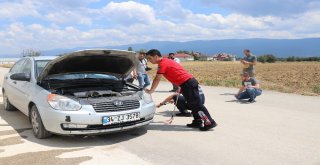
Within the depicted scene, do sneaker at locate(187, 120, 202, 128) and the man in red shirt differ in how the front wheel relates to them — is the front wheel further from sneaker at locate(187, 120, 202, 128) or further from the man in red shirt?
sneaker at locate(187, 120, 202, 128)

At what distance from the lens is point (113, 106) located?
621 centimetres

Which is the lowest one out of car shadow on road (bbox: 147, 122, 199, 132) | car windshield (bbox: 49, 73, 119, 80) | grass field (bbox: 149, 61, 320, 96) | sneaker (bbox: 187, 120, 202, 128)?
grass field (bbox: 149, 61, 320, 96)

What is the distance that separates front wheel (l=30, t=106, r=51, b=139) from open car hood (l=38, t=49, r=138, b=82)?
64 cm

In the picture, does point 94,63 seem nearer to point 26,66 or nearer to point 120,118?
point 120,118

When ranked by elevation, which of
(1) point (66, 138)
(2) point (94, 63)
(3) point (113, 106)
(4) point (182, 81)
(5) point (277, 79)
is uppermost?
(2) point (94, 63)

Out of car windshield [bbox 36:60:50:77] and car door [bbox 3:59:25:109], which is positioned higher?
car windshield [bbox 36:60:50:77]

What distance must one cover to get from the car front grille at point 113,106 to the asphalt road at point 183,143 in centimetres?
56

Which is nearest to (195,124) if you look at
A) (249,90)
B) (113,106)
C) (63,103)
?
(113,106)

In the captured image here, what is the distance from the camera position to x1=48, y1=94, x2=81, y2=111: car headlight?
6.04m

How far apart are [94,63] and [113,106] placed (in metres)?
1.49

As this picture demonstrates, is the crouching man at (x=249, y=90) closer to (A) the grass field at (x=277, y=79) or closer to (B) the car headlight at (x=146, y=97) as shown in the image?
(A) the grass field at (x=277, y=79)

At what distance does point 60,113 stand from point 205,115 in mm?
2705

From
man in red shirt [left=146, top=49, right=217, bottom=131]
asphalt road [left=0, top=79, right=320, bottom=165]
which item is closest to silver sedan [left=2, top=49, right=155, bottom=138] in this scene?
asphalt road [left=0, top=79, right=320, bottom=165]

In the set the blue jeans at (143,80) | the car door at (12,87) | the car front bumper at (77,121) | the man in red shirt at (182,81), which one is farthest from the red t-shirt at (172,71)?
the blue jeans at (143,80)
